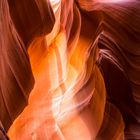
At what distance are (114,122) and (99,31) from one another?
16 cm

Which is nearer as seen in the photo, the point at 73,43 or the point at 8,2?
the point at 8,2

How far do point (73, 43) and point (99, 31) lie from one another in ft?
0.26

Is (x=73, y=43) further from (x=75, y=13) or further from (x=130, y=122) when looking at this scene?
(x=130, y=122)

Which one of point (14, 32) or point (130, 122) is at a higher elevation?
point (14, 32)

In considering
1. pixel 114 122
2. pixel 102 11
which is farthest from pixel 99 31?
pixel 114 122

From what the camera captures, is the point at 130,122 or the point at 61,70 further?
the point at 130,122

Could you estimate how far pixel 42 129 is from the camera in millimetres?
516

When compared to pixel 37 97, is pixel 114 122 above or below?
below

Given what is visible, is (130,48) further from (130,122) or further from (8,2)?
(8,2)

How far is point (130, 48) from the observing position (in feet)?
2.12

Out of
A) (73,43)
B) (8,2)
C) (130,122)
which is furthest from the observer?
(130,122)

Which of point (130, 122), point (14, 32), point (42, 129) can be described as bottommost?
point (130, 122)

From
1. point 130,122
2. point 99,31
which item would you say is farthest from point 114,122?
→ point 99,31

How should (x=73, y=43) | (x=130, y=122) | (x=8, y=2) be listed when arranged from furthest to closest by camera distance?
1. (x=130, y=122)
2. (x=73, y=43)
3. (x=8, y=2)
